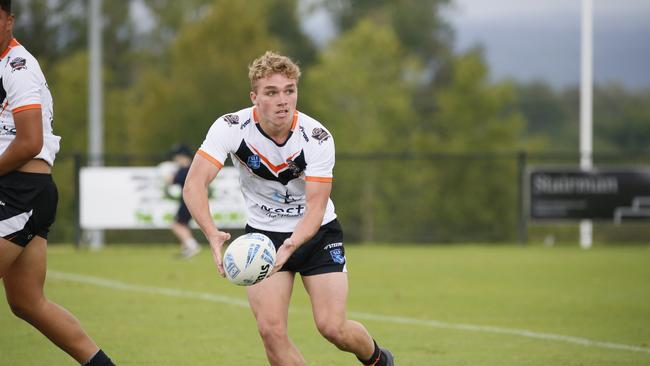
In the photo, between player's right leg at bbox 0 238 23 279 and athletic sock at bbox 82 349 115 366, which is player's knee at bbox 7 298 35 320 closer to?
player's right leg at bbox 0 238 23 279

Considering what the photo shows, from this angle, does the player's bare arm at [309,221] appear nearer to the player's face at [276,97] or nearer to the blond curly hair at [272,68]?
the player's face at [276,97]

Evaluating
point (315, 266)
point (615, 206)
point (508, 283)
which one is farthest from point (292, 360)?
point (615, 206)

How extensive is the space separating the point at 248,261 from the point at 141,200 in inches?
686

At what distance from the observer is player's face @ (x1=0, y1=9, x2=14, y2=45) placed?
611 centimetres

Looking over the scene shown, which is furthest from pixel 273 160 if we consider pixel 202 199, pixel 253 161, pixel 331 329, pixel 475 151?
pixel 475 151

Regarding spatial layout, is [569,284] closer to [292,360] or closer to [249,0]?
[292,360]


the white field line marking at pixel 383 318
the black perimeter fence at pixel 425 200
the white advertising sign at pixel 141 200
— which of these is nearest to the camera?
the white field line marking at pixel 383 318

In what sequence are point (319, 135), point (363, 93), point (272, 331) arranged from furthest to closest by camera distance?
1. point (363, 93)
2. point (319, 135)
3. point (272, 331)

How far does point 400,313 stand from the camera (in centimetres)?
1223

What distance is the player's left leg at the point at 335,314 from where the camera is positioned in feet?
21.5

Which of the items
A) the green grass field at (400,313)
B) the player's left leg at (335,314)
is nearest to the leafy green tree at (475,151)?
the green grass field at (400,313)

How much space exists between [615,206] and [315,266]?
19.4 meters

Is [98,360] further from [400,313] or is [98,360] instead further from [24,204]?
[400,313]

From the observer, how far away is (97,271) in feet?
58.5
